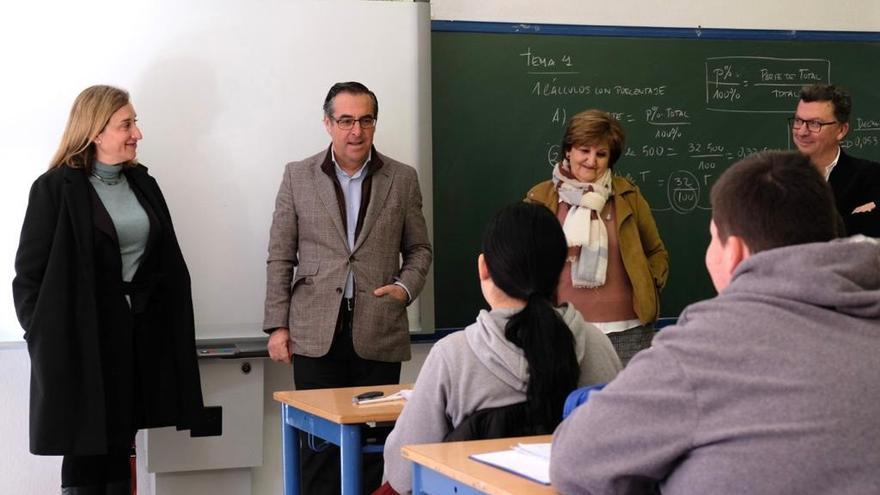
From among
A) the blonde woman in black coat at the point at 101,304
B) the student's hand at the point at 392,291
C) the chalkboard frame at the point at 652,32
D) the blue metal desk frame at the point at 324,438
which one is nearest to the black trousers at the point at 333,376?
the student's hand at the point at 392,291

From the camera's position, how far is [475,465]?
196 cm

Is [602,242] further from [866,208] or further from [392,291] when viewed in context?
[866,208]

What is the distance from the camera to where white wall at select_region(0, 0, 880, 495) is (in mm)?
4289

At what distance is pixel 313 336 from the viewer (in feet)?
13.1

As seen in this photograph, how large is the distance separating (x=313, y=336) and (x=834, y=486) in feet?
8.98

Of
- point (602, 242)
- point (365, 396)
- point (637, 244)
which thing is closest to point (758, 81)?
point (637, 244)

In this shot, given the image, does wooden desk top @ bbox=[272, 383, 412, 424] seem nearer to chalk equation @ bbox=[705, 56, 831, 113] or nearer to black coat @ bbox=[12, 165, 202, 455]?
black coat @ bbox=[12, 165, 202, 455]

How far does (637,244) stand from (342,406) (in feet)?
5.03

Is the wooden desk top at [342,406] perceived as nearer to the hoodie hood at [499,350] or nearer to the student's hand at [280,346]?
the hoodie hood at [499,350]

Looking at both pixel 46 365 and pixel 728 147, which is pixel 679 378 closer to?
pixel 46 365

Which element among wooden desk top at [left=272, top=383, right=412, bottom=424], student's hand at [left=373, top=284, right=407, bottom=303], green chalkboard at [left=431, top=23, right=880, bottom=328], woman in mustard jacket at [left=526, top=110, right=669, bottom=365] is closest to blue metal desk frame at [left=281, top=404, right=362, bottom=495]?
wooden desk top at [left=272, top=383, right=412, bottom=424]

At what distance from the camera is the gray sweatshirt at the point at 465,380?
7.49 ft

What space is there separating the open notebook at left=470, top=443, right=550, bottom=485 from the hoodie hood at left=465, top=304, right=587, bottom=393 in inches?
7.8

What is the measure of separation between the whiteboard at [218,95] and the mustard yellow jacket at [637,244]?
0.87 m
